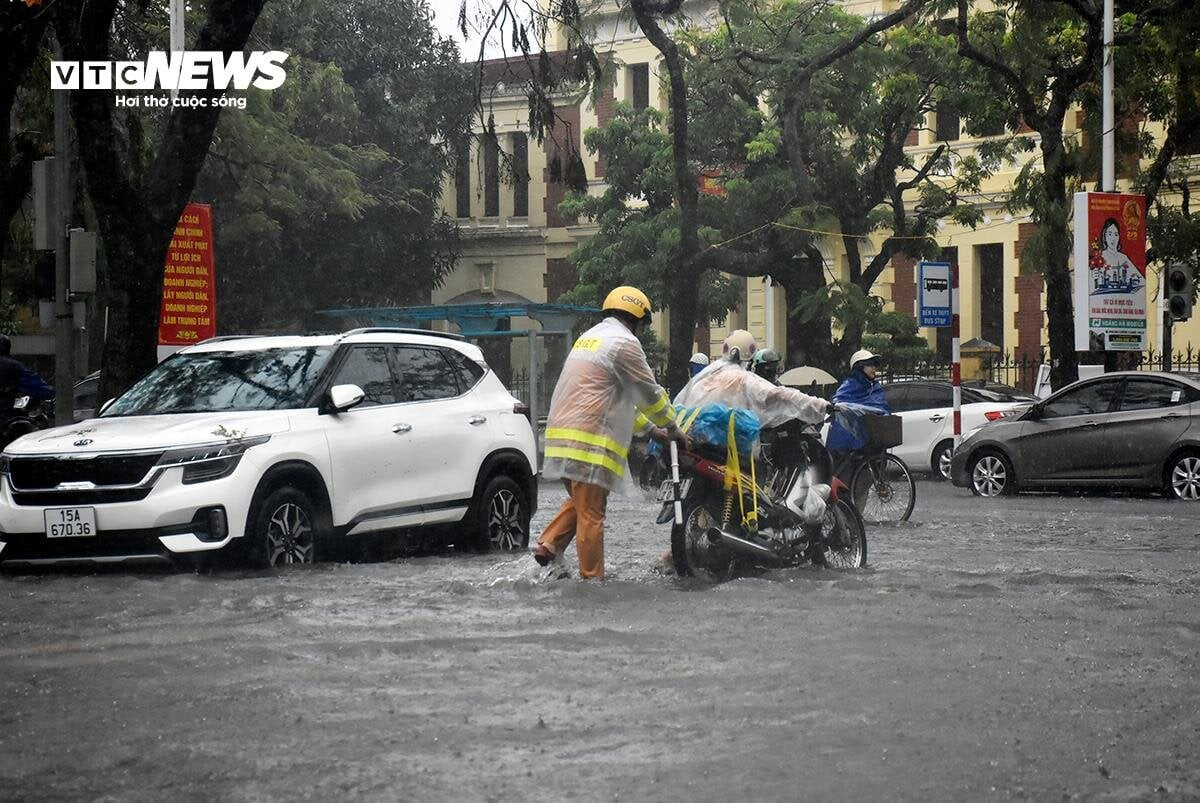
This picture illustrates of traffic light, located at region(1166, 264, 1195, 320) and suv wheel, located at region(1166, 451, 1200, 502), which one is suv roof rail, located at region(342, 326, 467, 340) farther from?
traffic light, located at region(1166, 264, 1195, 320)

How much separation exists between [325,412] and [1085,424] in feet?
38.2

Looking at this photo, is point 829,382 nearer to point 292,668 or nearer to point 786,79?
point 786,79

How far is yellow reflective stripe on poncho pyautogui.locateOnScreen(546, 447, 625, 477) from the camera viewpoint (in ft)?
36.7

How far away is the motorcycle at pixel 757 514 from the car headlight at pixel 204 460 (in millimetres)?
2543

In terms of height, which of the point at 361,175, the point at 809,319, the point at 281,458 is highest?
the point at 361,175

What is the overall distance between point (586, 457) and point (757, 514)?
1177mm

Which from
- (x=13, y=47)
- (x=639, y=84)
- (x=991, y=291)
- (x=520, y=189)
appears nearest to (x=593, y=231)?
(x=520, y=189)

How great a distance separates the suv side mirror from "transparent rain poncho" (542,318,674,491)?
1.51 meters

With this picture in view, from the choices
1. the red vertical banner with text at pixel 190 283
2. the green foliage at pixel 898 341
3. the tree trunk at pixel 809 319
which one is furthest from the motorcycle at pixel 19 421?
the green foliage at pixel 898 341

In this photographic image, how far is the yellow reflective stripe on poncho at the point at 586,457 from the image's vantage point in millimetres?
11188

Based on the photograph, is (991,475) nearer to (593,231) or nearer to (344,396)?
(344,396)

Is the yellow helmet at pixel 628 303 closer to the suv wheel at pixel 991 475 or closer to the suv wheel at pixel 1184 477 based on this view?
the suv wheel at pixel 1184 477

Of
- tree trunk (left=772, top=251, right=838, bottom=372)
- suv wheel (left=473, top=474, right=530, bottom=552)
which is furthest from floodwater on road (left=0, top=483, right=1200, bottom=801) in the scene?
tree trunk (left=772, top=251, right=838, bottom=372)

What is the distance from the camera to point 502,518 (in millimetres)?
14094
